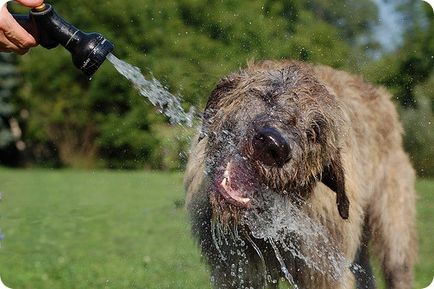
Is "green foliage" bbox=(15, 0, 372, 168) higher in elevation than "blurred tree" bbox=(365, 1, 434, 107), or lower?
lower

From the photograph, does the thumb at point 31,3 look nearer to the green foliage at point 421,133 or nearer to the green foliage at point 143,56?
the green foliage at point 143,56

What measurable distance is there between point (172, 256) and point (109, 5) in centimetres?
1346

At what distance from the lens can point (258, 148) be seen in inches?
143

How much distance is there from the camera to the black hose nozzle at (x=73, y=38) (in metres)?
3.97

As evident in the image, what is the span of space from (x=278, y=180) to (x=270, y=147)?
249mm

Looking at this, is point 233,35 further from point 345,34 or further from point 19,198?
point 19,198

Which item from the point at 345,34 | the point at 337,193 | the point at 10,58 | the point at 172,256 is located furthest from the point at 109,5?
the point at 337,193

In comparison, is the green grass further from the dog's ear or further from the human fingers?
the human fingers

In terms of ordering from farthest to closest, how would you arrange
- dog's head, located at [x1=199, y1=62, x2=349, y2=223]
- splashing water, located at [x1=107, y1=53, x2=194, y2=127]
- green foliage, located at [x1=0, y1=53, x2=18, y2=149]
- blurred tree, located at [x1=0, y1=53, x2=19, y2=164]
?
green foliage, located at [x1=0, y1=53, x2=18, y2=149] → blurred tree, located at [x1=0, y1=53, x2=19, y2=164] → splashing water, located at [x1=107, y1=53, x2=194, y2=127] → dog's head, located at [x1=199, y1=62, x2=349, y2=223]

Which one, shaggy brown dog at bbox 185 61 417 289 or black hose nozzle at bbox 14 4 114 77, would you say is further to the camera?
black hose nozzle at bbox 14 4 114 77

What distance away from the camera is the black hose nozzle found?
13.0 feet

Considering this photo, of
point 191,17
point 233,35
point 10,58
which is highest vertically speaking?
point 233,35

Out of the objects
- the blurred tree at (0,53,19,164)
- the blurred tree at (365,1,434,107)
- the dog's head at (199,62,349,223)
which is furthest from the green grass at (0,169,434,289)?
the blurred tree at (0,53,19,164)

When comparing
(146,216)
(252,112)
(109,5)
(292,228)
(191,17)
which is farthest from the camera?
(109,5)
